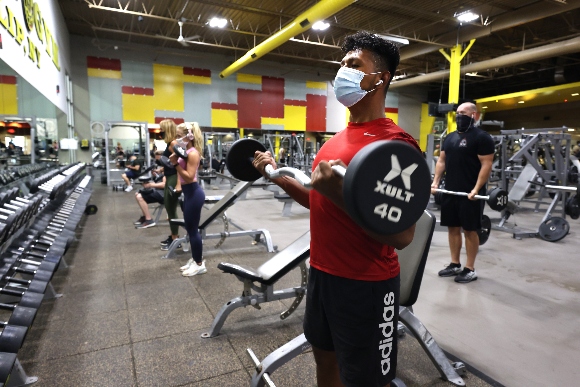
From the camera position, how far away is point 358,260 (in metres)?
0.95

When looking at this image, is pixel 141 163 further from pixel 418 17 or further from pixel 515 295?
pixel 515 295

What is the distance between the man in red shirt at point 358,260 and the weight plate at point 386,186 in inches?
7.1

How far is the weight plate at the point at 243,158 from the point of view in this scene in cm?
138

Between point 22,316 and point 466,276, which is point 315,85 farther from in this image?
point 22,316

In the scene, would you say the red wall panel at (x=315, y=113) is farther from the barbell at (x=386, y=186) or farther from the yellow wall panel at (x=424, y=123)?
the barbell at (x=386, y=186)

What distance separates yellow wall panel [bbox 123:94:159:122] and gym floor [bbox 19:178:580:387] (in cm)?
964

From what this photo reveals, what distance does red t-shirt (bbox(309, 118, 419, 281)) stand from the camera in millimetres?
951

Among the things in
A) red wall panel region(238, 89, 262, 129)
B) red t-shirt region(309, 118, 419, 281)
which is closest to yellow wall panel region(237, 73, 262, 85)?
red wall panel region(238, 89, 262, 129)

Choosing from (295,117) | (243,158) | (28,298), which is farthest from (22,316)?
(295,117)

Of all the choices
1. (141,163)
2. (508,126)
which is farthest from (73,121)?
(508,126)

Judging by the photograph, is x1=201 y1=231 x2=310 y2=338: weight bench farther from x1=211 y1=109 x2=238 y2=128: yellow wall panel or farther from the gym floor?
x1=211 y1=109 x2=238 y2=128: yellow wall panel

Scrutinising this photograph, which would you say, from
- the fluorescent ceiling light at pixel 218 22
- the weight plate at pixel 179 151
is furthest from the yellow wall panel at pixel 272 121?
the weight plate at pixel 179 151

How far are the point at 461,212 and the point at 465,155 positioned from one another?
0.43 m

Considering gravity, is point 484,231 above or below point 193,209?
below
